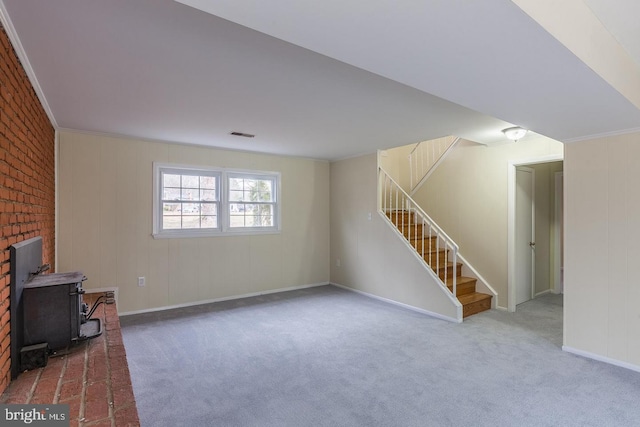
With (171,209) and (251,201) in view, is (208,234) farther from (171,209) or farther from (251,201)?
(251,201)

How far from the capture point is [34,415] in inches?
60.1

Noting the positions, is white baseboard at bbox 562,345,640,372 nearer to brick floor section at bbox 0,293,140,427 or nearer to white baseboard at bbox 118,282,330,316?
brick floor section at bbox 0,293,140,427

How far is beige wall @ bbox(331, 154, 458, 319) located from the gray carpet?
1.39 ft

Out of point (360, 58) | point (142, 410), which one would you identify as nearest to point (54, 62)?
point (360, 58)

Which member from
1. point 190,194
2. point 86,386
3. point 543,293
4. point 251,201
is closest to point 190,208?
point 190,194

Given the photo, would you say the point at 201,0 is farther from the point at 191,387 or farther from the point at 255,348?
the point at 255,348

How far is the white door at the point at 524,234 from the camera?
471 cm

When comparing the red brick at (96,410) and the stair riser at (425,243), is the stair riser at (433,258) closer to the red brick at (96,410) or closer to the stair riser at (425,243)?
the stair riser at (425,243)

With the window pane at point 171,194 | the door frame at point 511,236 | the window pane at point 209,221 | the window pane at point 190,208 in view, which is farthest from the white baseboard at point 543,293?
the window pane at point 171,194

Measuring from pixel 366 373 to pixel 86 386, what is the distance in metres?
A: 1.98

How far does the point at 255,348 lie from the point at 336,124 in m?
2.57

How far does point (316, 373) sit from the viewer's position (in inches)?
109

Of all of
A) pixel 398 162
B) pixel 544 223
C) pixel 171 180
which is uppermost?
pixel 398 162

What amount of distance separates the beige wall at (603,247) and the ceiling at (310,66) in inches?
10.3
